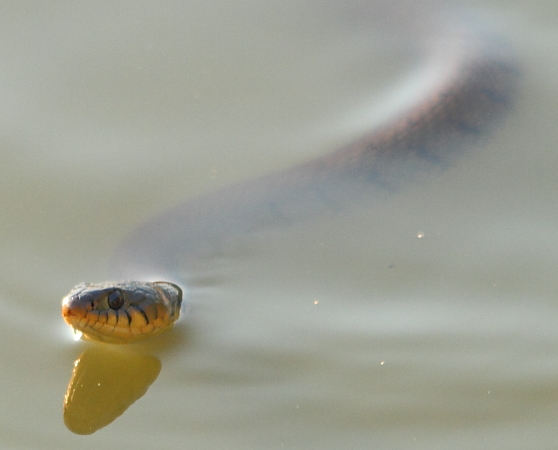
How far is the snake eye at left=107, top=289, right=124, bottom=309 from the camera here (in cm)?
441

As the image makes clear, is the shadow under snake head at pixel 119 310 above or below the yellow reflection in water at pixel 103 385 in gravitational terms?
above

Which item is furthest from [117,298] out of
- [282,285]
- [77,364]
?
[282,285]

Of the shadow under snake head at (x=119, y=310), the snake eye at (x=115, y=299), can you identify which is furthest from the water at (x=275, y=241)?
the snake eye at (x=115, y=299)

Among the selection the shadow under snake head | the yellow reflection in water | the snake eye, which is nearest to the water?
the yellow reflection in water

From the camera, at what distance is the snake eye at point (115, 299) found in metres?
4.41

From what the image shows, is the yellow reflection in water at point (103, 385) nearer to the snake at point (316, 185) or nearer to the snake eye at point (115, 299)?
the snake at point (316, 185)

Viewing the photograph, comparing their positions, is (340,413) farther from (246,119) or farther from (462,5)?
(462,5)

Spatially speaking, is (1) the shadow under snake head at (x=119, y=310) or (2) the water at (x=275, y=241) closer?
(2) the water at (x=275, y=241)

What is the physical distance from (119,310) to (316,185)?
1.78 metres

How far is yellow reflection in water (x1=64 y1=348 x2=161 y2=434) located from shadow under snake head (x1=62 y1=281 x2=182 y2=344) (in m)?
0.13

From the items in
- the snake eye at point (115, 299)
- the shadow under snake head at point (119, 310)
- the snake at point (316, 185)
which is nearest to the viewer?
the shadow under snake head at point (119, 310)

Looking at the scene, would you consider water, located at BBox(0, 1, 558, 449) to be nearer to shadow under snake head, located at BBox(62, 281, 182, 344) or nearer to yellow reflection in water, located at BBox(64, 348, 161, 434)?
yellow reflection in water, located at BBox(64, 348, 161, 434)

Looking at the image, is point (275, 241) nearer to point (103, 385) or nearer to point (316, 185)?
point (316, 185)

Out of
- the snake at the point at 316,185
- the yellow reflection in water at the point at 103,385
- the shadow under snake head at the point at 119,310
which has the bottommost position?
the yellow reflection in water at the point at 103,385
